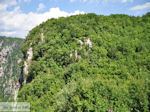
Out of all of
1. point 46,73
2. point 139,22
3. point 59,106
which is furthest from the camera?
point 139,22

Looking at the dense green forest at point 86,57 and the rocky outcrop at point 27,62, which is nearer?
the dense green forest at point 86,57

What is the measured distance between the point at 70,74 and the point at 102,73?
341 inches

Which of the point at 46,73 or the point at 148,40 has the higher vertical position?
the point at 148,40

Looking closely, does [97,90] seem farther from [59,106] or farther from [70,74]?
[70,74]

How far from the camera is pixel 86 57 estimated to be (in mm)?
114750

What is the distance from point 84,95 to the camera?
66.8 meters

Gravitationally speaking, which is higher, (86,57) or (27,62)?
(86,57)

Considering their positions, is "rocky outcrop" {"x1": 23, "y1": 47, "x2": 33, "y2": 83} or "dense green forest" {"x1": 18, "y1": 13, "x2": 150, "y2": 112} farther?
"rocky outcrop" {"x1": 23, "y1": 47, "x2": 33, "y2": 83}

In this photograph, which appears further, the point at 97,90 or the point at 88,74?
the point at 88,74

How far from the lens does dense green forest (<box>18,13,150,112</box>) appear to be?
8281cm

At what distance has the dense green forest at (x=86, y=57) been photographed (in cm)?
8281

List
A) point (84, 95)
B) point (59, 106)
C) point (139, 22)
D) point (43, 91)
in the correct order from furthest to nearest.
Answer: point (139, 22)
point (43, 91)
point (59, 106)
point (84, 95)

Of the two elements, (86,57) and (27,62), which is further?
(27,62)

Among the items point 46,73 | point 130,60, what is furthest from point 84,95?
point 130,60
